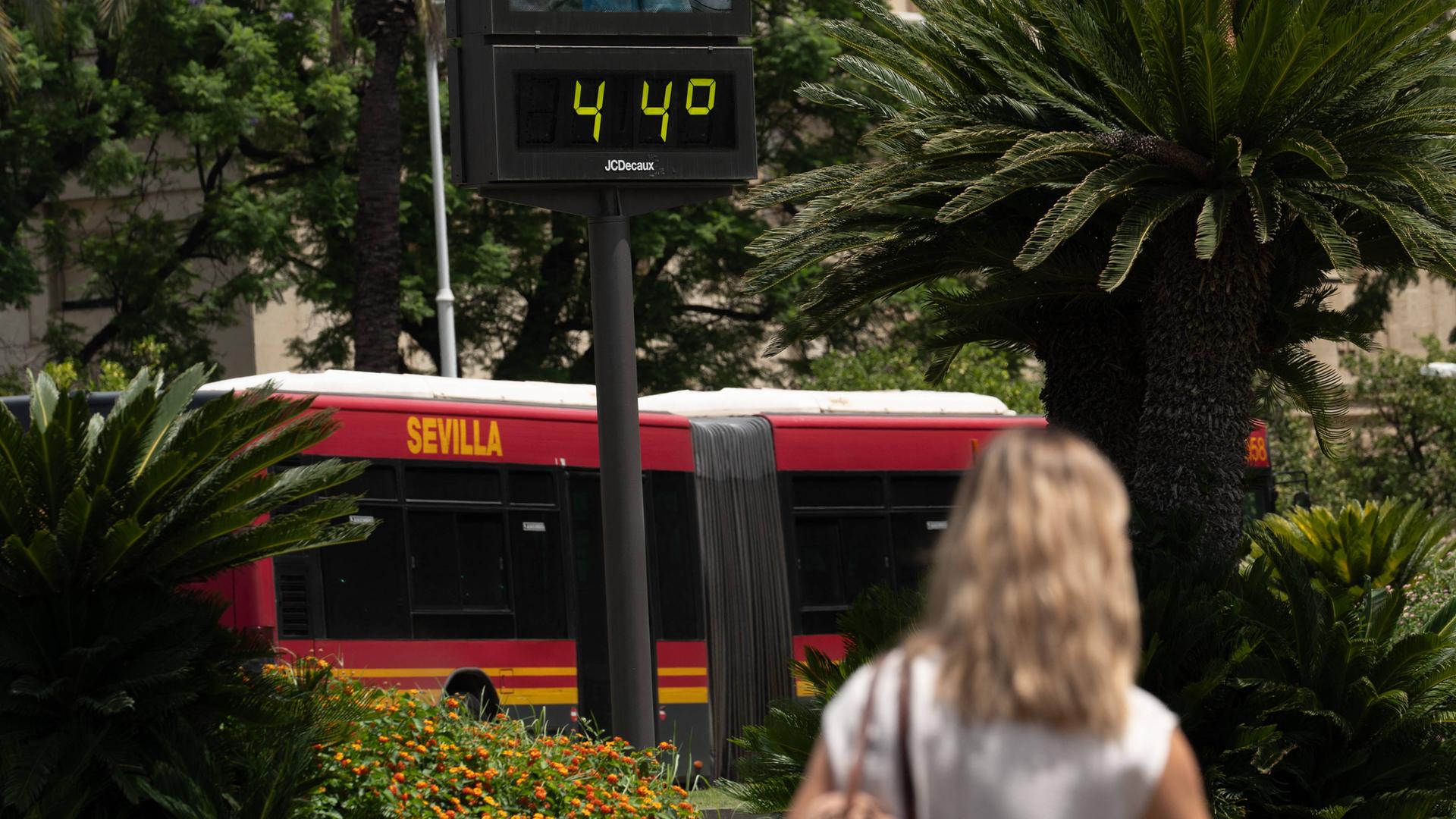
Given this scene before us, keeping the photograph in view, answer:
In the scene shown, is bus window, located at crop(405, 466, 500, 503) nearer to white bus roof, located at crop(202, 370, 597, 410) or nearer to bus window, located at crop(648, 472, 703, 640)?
white bus roof, located at crop(202, 370, 597, 410)

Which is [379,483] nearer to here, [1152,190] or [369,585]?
[369,585]

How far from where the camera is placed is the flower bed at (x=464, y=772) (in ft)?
28.0

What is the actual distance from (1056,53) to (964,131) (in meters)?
0.99

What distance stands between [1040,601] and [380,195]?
23.6m

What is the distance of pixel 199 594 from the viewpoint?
8578mm

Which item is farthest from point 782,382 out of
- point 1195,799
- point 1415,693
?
point 1195,799

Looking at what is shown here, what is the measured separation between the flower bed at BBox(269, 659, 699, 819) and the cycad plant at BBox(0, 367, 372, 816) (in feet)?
1.82

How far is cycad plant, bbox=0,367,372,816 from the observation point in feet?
26.2

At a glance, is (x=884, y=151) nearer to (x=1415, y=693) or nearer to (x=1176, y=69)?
(x=1176, y=69)

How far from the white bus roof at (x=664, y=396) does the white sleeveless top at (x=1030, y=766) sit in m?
11.5

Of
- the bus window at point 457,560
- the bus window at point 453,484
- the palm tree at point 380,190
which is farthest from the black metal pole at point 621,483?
the palm tree at point 380,190

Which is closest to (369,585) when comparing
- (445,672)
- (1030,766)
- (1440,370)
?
(445,672)

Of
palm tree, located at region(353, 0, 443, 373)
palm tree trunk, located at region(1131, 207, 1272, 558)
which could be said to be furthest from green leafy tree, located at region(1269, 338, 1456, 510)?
palm tree trunk, located at region(1131, 207, 1272, 558)

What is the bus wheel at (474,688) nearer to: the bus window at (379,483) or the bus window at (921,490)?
the bus window at (379,483)
